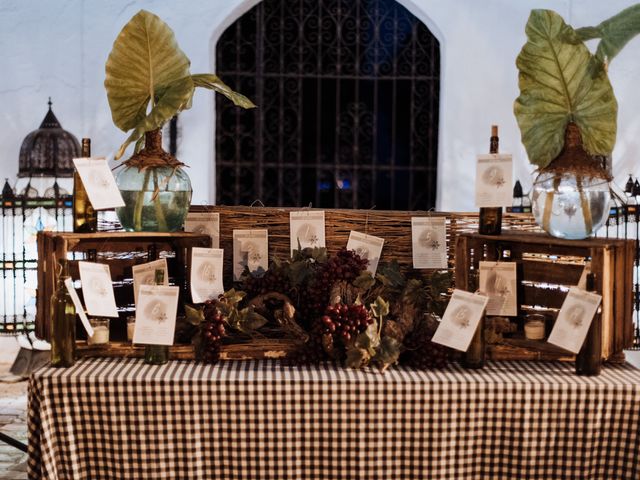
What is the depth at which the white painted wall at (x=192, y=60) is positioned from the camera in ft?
19.8

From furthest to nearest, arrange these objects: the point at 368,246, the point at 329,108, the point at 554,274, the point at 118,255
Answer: the point at 329,108
the point at 118,255
the point at 368,246
the point at 554,274

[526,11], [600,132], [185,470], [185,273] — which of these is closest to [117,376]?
[185,470]

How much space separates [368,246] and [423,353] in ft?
1.41

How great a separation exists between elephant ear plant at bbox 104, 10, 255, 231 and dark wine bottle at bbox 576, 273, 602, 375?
121 cm

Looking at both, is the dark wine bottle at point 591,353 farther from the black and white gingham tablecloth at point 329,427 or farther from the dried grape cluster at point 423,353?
the dried grape cluster at point 423,353

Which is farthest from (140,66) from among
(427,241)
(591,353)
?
(591,353)

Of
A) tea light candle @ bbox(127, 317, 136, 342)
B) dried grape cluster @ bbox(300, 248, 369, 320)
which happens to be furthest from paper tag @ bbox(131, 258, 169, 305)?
dried grape cluster @ bbox(300, 248, 369, 320)

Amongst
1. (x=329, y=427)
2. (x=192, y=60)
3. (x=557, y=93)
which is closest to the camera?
(x=329, y=427)

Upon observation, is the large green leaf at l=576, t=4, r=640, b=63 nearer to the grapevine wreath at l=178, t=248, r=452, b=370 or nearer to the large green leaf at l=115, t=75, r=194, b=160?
the grapevine wreath at l=178, t=248, r=452, b=370

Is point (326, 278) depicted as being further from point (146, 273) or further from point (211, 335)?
point (146, 273)

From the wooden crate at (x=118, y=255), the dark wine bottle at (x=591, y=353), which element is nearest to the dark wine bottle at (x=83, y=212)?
the wooden crate at (x=118, y=255)

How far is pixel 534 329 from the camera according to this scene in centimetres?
241

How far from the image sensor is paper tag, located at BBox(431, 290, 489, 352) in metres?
2.21

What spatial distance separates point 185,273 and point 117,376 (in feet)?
1.83
